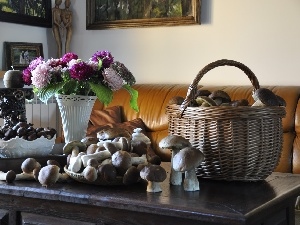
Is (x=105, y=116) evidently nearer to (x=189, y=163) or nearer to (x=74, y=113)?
(x=74, y=113)

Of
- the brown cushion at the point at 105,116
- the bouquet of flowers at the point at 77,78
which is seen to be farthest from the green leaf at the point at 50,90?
the brown cushion at the point at 105,116

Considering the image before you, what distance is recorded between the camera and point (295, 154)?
3189mm

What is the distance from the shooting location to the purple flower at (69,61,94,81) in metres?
1.92

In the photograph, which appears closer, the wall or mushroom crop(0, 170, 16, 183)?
mushroom crop(0, 170, 16, 183)

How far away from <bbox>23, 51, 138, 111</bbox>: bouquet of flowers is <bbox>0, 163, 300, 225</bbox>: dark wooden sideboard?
480 millimetres

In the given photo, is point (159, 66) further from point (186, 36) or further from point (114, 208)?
point (114, 208)

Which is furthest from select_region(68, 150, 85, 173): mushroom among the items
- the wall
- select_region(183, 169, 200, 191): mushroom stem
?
the wall

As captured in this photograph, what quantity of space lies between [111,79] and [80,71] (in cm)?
12

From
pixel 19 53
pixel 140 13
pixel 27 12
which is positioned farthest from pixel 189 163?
pixel 27 12

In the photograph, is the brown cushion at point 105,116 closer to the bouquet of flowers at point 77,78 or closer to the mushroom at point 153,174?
the bouquet of flowers at point 77,78

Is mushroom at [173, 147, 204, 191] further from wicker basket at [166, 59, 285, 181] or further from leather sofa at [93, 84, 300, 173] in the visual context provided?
leather sofa at [93, 84, 300, 173]

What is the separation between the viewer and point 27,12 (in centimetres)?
425

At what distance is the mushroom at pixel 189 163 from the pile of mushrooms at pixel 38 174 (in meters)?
0.34

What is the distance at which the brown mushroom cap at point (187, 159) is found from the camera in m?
1.42
